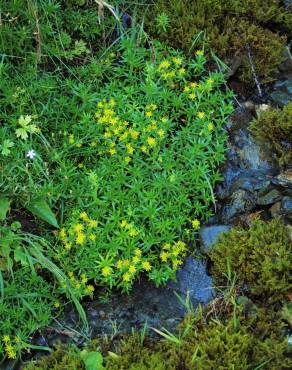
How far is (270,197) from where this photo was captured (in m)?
4.21

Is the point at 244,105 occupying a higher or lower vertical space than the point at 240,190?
higher

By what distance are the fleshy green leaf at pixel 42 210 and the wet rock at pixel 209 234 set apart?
3.50ft

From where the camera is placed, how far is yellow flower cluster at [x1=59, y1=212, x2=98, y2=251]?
391 centimetres

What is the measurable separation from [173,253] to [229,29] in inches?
83.1

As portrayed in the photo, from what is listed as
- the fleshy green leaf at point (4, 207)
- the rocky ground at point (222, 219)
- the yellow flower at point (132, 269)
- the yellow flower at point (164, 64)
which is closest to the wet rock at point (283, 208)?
the rocky ground at point (222, 219)

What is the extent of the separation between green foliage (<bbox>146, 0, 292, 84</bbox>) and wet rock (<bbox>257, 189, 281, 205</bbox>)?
1.13m

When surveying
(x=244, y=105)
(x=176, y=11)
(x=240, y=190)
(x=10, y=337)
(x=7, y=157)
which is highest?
(x=176, y=11)

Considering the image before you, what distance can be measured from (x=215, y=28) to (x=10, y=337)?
9.85ft

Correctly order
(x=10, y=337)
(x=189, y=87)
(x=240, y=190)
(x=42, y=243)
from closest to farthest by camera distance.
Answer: (x=10, y=337)
(x=42, y=243)
(x=240, y=190)
(x=189, y=87)

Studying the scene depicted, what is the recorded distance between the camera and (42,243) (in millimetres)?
3990

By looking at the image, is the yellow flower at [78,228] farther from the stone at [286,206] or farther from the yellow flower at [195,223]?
the stone at [286,206]

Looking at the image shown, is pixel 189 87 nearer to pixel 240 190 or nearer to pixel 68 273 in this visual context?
pixel 240 190

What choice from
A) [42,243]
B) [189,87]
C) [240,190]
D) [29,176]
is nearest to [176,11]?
[189,87]

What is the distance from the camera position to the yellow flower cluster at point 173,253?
12.9ft
